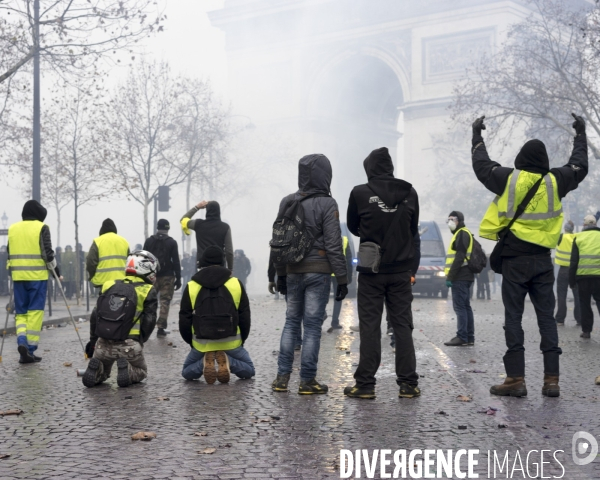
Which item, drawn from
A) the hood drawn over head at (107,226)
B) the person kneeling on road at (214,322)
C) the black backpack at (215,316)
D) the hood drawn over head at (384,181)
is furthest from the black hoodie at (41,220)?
the hood drawn over head at (384,181)

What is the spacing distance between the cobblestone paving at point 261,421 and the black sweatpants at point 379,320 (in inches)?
10.4

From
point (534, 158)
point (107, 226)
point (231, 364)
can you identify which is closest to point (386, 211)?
point (534, 158)

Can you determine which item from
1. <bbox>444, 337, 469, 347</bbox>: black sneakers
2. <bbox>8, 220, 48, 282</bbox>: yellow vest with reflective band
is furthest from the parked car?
<bbox>8, 220, 48, 282</bbox>: yellow vest with reflective band

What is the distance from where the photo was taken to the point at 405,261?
7348 millimetres

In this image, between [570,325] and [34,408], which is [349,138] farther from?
[34,408]

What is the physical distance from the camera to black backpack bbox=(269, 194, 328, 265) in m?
7.39

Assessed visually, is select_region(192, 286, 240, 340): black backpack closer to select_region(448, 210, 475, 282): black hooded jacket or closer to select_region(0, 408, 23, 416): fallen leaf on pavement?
select_region(0, 408, 23, 416): fallen leaf on pavement

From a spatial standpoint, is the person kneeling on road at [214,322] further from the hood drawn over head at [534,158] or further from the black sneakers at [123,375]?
the hood drawn over head at [534,158]

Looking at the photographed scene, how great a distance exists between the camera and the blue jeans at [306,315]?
7484 millimetres

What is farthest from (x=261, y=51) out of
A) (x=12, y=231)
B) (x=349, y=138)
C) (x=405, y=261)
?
(x=405, y=261)

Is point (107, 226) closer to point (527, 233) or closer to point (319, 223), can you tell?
point (319, 223)

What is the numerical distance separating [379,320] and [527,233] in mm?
1287

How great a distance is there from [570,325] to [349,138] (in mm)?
37989

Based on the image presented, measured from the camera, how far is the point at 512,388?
23.9 feet
